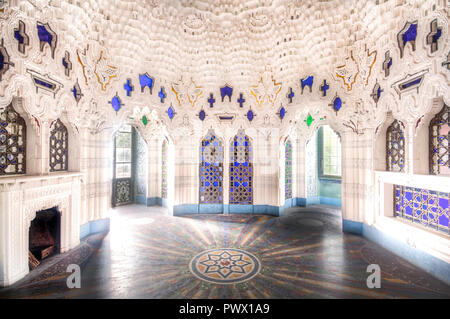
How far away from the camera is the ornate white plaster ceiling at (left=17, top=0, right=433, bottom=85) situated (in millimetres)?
4180

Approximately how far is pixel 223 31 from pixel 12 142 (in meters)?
5.39

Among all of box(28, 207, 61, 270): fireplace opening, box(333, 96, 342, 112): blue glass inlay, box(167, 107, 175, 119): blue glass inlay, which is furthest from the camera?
box(167, 107, 175, 119): blue glass inlay

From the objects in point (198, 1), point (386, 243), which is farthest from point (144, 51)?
point (386, 243)

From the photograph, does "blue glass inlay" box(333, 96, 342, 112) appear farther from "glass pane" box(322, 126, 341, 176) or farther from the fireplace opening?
the fireplace opening

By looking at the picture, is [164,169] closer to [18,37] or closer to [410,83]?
[18,37]

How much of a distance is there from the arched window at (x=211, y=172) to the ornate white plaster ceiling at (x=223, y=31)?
222 cm

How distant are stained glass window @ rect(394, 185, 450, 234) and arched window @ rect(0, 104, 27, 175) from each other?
782 cm

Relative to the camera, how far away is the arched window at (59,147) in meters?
4.50

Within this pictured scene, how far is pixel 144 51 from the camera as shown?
5.47m

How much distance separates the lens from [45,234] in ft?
13.8

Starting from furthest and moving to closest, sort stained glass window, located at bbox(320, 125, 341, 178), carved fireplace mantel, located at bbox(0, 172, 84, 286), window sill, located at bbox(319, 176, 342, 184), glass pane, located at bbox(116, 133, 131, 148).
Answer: stained glass window, located at bbox(320, 125, 341, 178) → glass pane, located at bbox(116, 133, 131, 148) → window sill, located at bbox(319, 176, 342, 184) → carved fireplace mantel, located at bbox(0, 172, 84, 286)

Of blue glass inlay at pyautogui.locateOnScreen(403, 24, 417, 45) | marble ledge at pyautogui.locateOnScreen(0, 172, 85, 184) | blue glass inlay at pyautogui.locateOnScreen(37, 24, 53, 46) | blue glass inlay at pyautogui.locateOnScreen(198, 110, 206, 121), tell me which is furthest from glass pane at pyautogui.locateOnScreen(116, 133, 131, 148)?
blue glass inlay at pyautogui.locateOnScreen(403, 24, 417, 45)

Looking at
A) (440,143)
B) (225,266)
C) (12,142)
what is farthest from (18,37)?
(440,143)
